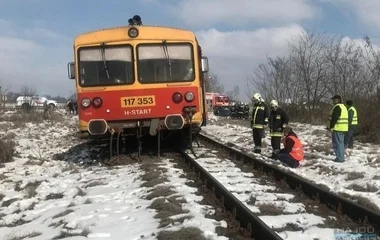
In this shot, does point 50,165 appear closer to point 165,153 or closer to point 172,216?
point 165,153

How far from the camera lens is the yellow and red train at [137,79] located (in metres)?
10.5

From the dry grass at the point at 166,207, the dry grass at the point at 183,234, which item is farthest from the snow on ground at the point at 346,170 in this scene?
the dry grass at the point at 183,234

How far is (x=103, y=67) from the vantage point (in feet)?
34.7

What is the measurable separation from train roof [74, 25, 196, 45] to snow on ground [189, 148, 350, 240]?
11.2 feet

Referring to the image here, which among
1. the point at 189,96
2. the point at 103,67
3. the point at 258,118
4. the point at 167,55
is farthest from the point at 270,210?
the point at 258,118

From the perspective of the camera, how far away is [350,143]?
538 inches

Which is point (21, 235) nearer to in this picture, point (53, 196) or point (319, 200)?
point (53, 196)

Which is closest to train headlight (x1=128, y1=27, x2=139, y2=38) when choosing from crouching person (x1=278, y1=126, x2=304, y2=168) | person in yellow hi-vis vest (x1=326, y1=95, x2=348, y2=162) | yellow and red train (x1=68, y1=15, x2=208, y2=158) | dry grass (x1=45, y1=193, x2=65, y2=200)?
yellow and red train (x1=68, y1=15, x2=208, y2=158)

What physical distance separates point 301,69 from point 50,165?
25.8 meters

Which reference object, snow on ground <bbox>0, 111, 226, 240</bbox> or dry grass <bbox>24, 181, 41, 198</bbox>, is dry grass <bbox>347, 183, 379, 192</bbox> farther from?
dry grass <bbox>24, 181, 41, 198</bbox>

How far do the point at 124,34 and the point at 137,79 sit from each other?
1113mm

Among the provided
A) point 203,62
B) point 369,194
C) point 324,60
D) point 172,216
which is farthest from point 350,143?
point 324,60

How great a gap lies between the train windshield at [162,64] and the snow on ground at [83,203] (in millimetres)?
1984

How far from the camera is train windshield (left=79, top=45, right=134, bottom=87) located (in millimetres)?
10547
